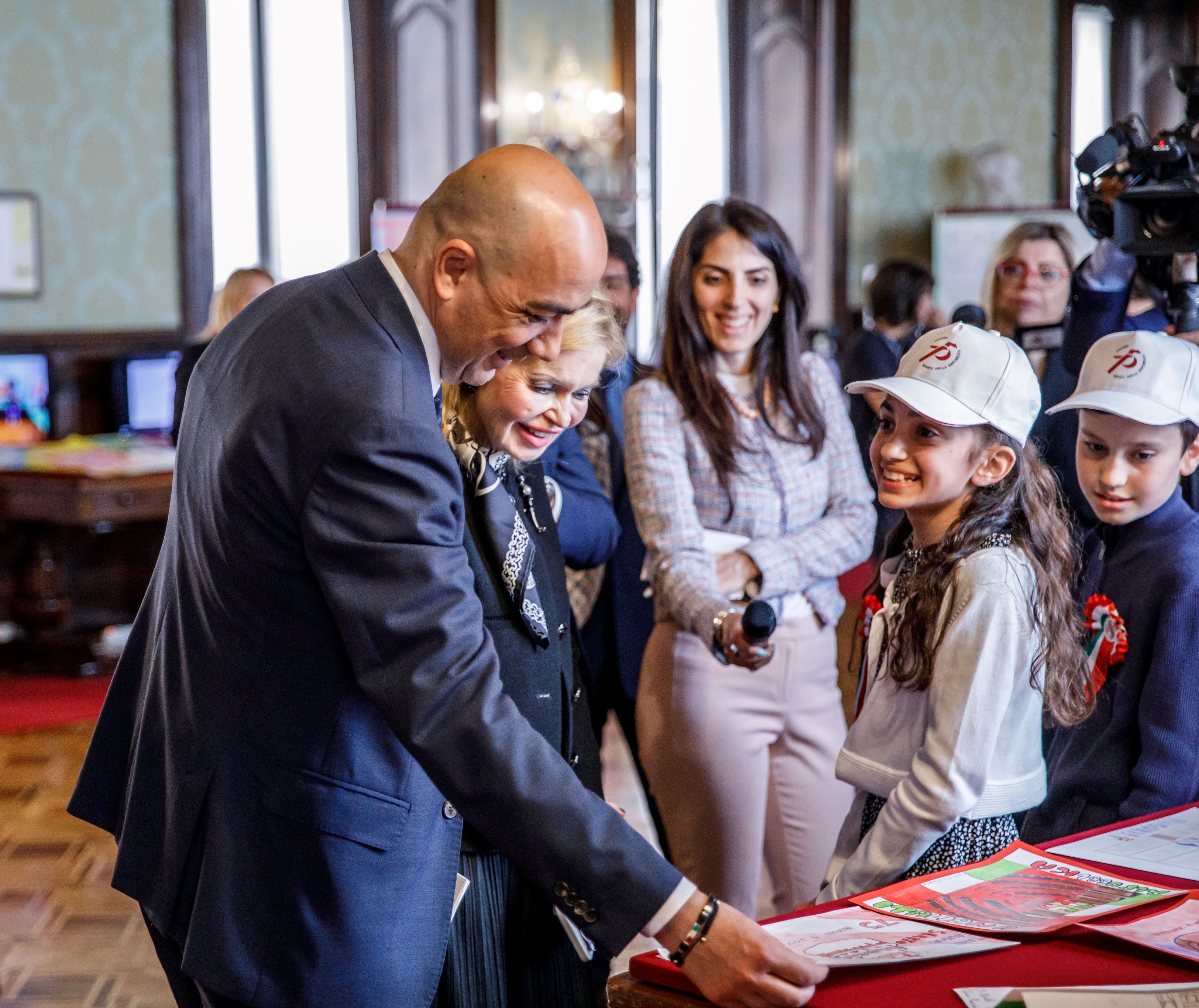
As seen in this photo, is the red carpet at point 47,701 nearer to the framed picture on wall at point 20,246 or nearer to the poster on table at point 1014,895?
the framed picture on wall at point 20,246

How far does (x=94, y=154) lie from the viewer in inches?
262

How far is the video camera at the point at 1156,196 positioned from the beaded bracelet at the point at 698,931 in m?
1.68

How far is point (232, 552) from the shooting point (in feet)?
4.73

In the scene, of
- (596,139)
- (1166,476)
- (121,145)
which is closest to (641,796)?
(1166,476)

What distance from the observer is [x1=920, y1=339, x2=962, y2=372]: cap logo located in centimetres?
195

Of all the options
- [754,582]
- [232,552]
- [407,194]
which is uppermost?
[407,194]

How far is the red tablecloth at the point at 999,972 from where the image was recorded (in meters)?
1.32

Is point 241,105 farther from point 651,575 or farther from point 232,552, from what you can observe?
point 232,552

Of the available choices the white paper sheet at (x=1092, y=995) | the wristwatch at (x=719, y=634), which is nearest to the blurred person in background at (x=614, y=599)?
the wristwatch at (x=719, y=634)

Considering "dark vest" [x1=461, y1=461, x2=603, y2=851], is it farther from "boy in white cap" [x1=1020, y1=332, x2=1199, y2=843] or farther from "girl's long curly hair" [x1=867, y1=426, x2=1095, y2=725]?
"boy in white cap" [x1=1020, y1=332, x2=1199, y2=843]

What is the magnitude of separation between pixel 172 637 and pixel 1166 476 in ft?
4.92

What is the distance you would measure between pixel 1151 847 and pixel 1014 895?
0.91ft

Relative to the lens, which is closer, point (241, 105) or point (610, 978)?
point (610, 978)

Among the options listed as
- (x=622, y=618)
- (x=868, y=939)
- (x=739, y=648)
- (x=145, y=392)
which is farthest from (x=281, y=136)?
(x=868, y=939)
